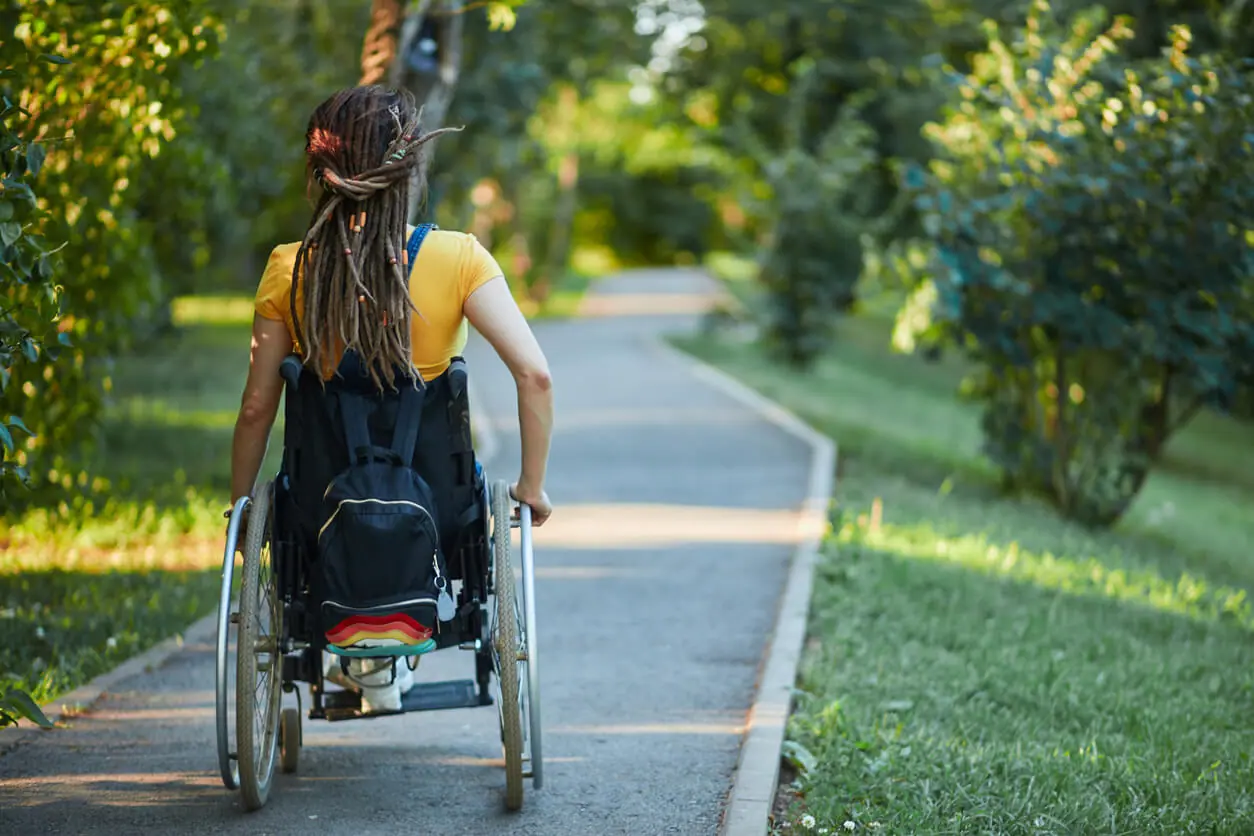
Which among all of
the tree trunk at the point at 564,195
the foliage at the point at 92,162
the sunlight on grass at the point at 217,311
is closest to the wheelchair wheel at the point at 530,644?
the foliage at the point at 92,162

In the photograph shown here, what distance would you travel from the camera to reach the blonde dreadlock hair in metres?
4.21

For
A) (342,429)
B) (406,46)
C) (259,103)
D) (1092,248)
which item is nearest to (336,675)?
(342,429)

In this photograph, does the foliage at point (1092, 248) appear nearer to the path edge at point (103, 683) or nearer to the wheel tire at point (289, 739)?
the path edge at point (103, 683)

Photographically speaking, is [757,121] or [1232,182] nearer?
[1232,182]

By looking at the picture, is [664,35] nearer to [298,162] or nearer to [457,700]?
[298,162]

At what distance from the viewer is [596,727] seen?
575 centimetres

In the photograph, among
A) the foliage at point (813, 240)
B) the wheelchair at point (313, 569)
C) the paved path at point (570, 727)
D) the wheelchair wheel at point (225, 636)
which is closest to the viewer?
→ the wheelchair wheel at point (225, 636)

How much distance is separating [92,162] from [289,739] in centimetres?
372

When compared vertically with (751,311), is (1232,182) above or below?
above

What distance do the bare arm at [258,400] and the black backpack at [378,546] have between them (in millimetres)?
257

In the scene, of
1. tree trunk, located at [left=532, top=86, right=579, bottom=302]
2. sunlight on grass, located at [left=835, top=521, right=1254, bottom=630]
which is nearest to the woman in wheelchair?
sunlight on grass, located at [left=835, top=521, right=1254, bottom=630]

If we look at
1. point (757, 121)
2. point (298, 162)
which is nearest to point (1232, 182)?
point (298, 162)

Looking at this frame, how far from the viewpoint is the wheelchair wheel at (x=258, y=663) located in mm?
4195

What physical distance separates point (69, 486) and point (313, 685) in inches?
190
